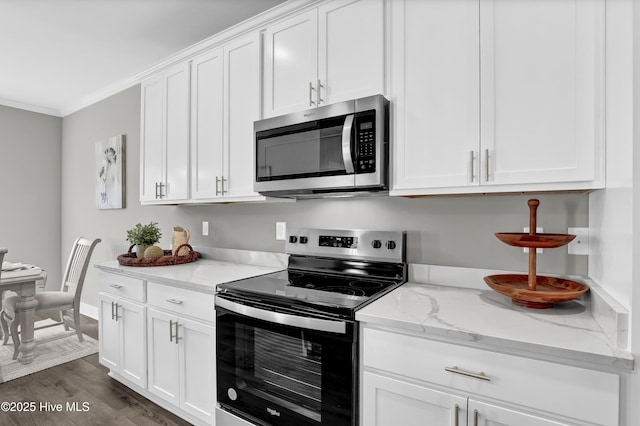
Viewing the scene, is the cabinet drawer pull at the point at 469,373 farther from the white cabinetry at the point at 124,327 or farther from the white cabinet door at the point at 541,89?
the white cabinetry at the point at 124,327

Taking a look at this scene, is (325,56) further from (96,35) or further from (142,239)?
(96,35)

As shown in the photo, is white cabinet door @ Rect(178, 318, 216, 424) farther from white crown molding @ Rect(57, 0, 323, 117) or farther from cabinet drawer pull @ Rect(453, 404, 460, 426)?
white crown molding @ Rect(57, 0, 323, 117)

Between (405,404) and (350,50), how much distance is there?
5.23ft

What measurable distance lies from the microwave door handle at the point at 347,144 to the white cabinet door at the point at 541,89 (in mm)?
570

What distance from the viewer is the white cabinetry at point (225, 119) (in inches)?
84.0

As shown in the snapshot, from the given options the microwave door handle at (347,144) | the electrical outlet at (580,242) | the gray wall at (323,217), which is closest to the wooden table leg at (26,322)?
the gray wall at (323,217)

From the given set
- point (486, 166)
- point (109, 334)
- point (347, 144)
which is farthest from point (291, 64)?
point (109, 334)

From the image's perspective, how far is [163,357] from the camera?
2084 mm

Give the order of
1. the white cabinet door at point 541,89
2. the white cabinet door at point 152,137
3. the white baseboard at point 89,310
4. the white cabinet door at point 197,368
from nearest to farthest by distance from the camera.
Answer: the white cabinet door at point 541,89 → the white cabinet door at point 197,368 → the white cabinet door at point 152,137 → the white baseboard at point 89,310

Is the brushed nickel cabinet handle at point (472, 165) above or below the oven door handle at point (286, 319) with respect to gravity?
above

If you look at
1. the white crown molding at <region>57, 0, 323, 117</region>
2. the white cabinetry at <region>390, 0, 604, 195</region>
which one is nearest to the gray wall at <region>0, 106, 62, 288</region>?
the white crown molding at <region>57, 0, 323, 117</region>

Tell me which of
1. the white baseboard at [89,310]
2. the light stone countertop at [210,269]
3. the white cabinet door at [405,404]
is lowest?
the white baseboard at [89,310]

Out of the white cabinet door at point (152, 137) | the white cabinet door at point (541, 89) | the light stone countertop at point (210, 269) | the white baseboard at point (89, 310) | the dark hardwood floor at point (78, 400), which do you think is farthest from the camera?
the white baseboard at point (89, 310)

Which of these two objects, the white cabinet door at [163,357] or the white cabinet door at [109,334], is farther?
the white cabinet door at [109,334]
